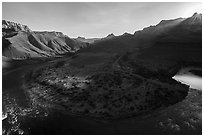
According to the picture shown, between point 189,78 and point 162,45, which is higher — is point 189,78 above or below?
below

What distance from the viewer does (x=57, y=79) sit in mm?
55344

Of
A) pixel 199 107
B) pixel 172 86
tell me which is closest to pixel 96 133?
pixel 199 107

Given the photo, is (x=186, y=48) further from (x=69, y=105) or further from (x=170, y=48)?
(x=69, y=105)

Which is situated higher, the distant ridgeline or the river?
the distant ridgeline

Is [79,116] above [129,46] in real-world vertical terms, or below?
below

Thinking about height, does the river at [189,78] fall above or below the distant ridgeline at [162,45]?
below

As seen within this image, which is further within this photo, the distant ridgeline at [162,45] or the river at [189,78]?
Result: the distant ridgeline at [162,45]

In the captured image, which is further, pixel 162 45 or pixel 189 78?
pixel 162 45

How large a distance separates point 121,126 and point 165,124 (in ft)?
21.8

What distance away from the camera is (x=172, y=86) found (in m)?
45.8

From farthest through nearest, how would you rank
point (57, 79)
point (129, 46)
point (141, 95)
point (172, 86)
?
1. point (129, 46)
2. point (57, 79)
3. point (172, 86)
4. point (141, 95)

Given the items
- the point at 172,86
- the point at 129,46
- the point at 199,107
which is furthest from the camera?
the point at 129,46

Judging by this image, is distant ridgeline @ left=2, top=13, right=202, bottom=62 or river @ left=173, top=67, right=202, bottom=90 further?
distant ridgeline @ left=2, top=13, right=202, bottom=62

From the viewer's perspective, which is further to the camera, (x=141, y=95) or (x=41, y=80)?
(x=41, y=80)
